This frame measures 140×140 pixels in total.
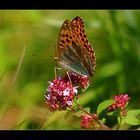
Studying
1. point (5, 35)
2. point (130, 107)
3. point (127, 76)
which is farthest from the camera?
point (5, 35)

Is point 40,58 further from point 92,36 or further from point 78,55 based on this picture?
point 78,55

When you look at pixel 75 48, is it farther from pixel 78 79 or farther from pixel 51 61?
pixel 51 61

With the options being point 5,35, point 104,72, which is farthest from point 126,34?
point 5,35

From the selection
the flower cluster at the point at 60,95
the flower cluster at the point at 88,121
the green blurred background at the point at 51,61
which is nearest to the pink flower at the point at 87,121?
the flower cluster at the point at 88,121

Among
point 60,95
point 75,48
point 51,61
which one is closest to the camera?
point 60,95

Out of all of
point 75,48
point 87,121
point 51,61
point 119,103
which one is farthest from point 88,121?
point 51,61

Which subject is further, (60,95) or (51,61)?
(51,61)
